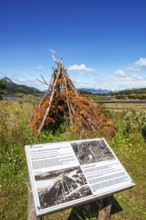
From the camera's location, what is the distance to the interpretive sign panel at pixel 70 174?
224cm

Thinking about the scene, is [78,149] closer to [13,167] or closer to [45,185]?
[45,185]

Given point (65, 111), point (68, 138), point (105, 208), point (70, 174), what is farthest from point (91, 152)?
point (65, 111)

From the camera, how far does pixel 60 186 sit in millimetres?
2361

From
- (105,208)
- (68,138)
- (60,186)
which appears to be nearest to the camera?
(60,186)

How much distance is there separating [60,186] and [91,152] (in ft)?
2.79

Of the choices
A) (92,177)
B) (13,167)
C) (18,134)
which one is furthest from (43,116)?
(92,177)

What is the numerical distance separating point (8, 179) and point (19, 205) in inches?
31.3

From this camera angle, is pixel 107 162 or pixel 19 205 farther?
pixel 19 205

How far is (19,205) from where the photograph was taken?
365 cm

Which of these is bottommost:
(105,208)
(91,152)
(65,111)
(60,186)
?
(105,208)

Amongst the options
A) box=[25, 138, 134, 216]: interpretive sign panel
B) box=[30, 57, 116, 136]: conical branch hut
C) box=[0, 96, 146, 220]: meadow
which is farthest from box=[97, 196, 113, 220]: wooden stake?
box=[30, 57, 116, 136]: conical branch hut

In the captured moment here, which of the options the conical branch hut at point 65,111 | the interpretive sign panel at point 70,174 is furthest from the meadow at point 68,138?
the interpretive sign panel at point 70,174

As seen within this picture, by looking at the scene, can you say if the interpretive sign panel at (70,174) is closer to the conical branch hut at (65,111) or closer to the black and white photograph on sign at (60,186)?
the black and white photograph on sign at (60,186)

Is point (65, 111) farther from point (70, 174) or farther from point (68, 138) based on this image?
point (70, 174)
